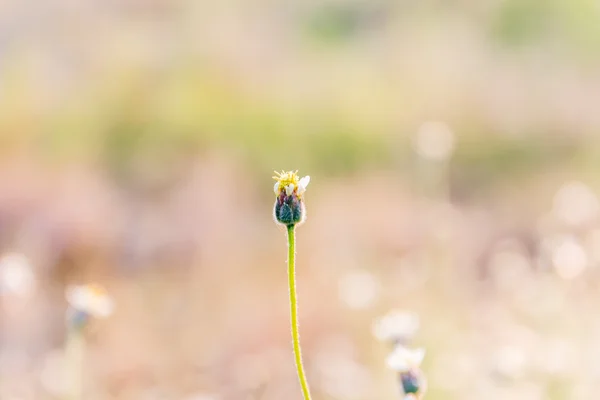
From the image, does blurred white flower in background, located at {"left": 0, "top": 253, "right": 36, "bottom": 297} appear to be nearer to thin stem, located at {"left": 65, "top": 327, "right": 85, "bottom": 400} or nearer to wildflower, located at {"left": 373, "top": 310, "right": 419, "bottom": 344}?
thin stem, located at {"left": 65, "top": 327, "right": 85, "bottom": 400}

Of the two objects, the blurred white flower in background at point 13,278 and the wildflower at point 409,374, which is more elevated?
the blurred white flower in background at point 13,278

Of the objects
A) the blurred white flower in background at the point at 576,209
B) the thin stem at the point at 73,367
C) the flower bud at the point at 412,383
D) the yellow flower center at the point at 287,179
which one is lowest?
the flower bud at the point at 412,383

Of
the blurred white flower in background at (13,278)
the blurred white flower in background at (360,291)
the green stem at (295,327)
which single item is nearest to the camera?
the green stem at (295,327)

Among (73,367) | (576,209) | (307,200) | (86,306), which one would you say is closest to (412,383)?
(86,306)

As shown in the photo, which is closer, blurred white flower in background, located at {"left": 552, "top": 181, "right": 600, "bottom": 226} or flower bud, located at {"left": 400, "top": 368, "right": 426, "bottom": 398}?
flower bud, located at {"left": 400, "top": 368, "right": 426, "bottom": 398}

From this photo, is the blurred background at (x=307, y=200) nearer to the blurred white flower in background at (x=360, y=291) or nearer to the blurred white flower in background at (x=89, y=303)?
the blurred white flower in background at (x=360, y=291)

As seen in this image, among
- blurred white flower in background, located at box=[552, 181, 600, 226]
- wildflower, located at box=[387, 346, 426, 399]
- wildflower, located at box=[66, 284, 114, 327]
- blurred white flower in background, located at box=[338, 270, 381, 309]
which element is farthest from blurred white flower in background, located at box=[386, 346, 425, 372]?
blurred white flower in background, located at box=[552, 181, 600, 226]

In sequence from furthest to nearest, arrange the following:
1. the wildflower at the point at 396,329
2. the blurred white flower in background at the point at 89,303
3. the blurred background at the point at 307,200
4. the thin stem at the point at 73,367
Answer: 1. the blurred background at the point at 307,200
2. the blurred white flower in background at the point at 89,303
3. the thin stem at the point at 73,367
4. the wildflower at the point at 396,329

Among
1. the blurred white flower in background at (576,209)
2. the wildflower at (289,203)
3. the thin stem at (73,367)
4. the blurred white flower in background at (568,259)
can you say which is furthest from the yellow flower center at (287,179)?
the blurred white flower in background at (576,209)
